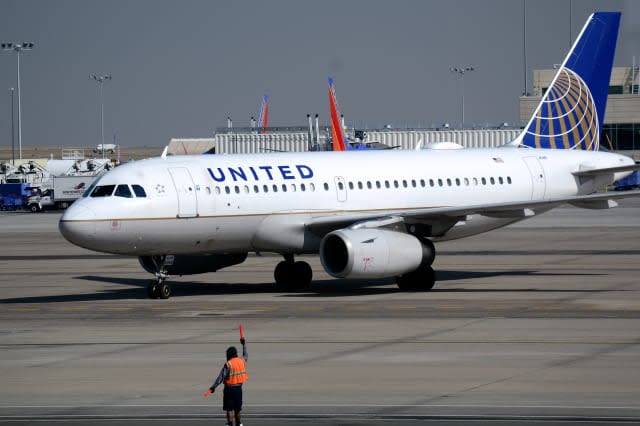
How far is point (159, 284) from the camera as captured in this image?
3500cm

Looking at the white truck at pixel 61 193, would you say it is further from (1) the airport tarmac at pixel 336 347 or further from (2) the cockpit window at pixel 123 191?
(2) the cockpit window at pixel 123 191

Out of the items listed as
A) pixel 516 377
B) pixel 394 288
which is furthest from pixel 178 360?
pixel 394 288

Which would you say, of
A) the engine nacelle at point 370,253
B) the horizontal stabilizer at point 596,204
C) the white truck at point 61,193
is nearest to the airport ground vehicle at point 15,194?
the white truck at point 61,193

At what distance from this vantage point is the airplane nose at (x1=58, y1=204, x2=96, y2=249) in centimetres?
3278

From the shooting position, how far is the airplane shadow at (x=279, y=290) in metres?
35.5

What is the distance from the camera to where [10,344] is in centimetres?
2644

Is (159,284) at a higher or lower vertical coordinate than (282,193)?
lower

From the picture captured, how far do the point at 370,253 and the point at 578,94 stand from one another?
15.6 metres

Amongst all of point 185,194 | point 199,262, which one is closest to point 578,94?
point 199,262

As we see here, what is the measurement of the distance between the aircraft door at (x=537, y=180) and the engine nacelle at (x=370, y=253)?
7.80 metres

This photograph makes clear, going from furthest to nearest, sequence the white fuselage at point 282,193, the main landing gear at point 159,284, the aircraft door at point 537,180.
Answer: the aircraft door at point 537,180, the main landing gear at point 159,284, the white fuselage at point 282,193

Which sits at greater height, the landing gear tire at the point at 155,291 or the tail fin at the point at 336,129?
the tail fin at the point at 336,129

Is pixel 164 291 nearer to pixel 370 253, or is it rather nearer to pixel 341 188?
pixel 370 253

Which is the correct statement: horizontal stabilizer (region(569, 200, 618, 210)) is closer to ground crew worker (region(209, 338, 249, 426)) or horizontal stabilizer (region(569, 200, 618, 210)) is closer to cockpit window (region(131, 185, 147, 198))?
cockpit window (region(131, 185, 147, 198))
